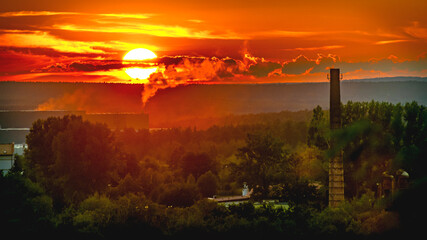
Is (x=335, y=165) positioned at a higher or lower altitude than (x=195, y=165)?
higher

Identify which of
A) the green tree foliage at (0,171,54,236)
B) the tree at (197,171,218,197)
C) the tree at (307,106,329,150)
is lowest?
the tree at (197,171,218,197)

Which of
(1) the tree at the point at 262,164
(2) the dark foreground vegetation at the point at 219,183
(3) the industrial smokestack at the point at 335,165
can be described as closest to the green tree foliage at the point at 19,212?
(2) the dark foreground vegetation at the point at 219,183

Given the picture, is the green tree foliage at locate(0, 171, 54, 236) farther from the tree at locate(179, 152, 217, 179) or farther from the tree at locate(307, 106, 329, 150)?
the tree at locate(179, 152, 217, 179)

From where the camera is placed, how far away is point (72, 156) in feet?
222

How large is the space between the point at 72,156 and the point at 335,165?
28427 mm

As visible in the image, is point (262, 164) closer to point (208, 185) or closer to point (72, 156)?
point (208, 185)

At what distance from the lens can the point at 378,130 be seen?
7.07 metres

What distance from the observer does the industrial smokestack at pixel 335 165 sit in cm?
4634

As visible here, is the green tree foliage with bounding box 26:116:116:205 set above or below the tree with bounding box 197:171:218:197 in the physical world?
above

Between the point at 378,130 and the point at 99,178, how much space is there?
205 feet

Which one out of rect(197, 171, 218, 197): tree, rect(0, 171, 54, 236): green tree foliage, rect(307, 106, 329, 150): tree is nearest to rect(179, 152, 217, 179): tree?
rect(197, 171, 218, 197): tree

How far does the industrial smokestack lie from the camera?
4634cm

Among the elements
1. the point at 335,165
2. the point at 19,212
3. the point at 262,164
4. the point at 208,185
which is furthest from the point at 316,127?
the point at 19,212

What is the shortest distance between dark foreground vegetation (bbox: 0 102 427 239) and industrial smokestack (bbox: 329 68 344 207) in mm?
1337
